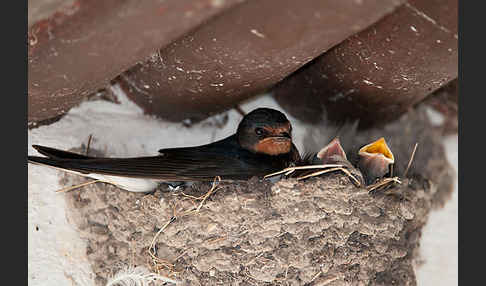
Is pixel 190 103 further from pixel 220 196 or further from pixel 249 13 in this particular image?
pixel 249 13

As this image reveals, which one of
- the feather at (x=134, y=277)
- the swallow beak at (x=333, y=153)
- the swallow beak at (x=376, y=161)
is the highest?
the swallow beak at (x=333, y=153)

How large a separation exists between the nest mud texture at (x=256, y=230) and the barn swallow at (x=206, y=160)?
0.11 metres

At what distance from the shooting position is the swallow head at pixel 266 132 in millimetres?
3213

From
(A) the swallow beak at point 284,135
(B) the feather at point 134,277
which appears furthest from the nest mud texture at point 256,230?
(A) the swallow beak at point 284,135

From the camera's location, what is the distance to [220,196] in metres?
2.80

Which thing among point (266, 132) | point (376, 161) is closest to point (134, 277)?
point (266, 132)

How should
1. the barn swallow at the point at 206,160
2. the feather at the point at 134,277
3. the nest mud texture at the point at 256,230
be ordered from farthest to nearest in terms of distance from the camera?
A: the feather at the point at 134,277 < the nest mud texture at the point at 256,230 < the barn swallow at the point at 206,160

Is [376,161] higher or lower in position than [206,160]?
lower

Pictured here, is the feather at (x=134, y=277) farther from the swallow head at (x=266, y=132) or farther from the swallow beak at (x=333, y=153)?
the swallow beak at (x=333, y=153)

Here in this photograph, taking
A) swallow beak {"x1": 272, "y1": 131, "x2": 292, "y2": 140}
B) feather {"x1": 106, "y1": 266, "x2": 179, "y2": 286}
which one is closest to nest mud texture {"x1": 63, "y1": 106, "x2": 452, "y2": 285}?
feather {"x1": 106, "y1": 266, "x2": 179, "y2": 286}

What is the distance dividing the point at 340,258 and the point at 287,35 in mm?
1130

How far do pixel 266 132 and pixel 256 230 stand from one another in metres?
0.59

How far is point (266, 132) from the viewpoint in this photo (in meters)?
3.22

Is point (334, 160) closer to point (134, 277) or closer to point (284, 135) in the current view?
point (284, 135)
